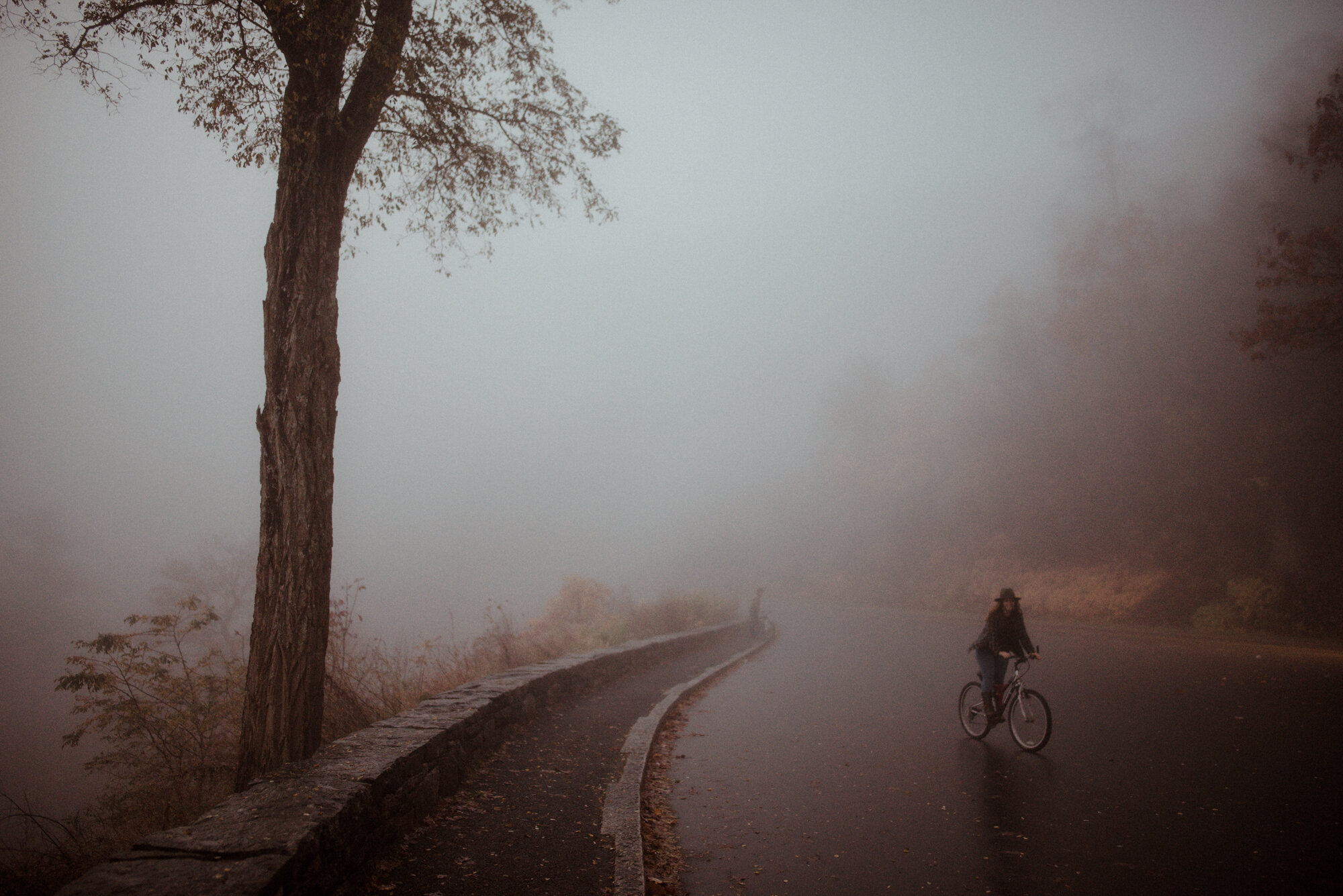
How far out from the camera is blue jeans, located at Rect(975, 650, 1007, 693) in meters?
7.80

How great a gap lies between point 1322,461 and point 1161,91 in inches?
918

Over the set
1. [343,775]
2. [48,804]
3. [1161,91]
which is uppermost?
[1161,91]

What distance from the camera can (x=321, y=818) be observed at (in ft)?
11.4

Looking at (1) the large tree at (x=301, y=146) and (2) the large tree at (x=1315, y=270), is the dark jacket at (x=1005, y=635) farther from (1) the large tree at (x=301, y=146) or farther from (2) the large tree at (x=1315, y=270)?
(2) the large tree at (x=1315, y=270)

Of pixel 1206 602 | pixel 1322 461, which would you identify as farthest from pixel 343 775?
pixel 1322 461

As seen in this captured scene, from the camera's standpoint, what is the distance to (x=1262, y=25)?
32438 millimetres

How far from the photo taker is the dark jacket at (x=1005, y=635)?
7.88m

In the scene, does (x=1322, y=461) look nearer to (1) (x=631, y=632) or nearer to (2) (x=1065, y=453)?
(2) (x=1065, y=453)

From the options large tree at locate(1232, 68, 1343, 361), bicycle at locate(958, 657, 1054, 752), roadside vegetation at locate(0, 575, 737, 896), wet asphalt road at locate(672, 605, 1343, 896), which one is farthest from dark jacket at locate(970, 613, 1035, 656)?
large tree at locate(1232, 68, 1343, 361)

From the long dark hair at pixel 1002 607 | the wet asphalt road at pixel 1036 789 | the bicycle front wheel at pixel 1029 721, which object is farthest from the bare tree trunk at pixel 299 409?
the long dark hair at pixel 1002 607

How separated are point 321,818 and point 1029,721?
6.97 meters

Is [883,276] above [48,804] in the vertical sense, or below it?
above

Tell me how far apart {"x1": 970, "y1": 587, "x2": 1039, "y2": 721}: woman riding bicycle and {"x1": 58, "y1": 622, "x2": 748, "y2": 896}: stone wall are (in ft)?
18.6

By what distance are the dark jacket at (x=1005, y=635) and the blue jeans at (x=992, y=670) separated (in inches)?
3.3
